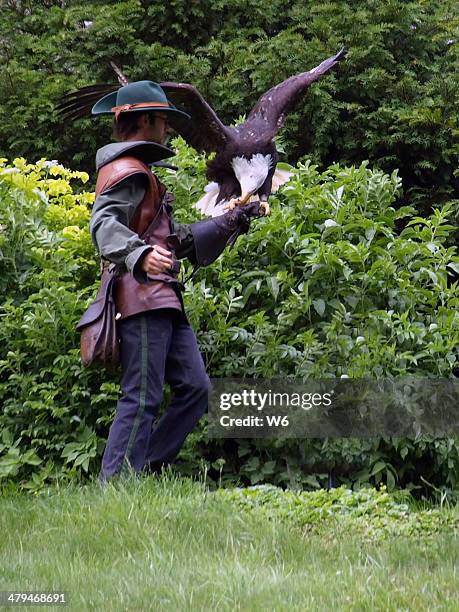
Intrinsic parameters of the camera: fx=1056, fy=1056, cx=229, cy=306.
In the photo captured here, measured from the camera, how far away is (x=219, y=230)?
5.18m

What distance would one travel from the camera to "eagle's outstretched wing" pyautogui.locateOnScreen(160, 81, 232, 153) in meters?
6.35

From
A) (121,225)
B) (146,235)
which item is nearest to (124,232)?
(121,225)

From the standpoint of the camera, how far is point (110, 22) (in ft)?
30.4

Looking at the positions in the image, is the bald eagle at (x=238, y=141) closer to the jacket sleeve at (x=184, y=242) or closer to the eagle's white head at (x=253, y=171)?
the eagle's white head at (x=253, y=171)

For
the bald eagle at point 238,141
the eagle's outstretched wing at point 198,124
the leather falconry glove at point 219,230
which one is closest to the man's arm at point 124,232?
the leather falconry glove at point 219,230

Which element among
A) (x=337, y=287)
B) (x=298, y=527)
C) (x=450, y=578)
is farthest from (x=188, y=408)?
(x=450, y=578)

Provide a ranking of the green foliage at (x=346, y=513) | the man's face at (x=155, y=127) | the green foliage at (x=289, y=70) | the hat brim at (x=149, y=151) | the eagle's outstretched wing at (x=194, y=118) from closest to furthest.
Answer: the green foliage at (x=346, y=513)
the hat brim at (x=149, y=151)
the man's face at (x=155, y=127)
the eagle's outstretched wing at (x=194, y=118)
the green foliage at (x=289, y=70)

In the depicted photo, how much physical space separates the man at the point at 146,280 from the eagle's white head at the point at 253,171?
1.15 metres

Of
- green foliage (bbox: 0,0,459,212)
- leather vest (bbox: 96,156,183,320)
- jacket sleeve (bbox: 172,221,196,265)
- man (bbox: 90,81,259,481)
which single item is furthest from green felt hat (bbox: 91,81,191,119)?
green foliage (bbox: 0,0,459,212)

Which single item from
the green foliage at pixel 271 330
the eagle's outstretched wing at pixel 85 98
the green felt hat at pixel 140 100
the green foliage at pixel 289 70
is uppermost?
the green foliage at pixel 289 70

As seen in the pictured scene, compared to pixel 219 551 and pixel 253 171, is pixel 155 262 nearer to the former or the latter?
pixel 219 551

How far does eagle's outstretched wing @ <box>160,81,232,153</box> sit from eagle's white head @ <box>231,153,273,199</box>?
26 centimetres

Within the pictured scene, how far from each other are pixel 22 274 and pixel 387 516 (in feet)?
9.14

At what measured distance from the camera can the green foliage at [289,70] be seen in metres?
8.86
